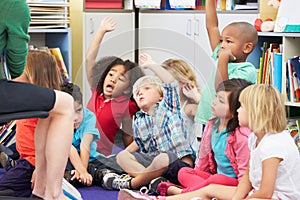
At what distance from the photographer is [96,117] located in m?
3.18

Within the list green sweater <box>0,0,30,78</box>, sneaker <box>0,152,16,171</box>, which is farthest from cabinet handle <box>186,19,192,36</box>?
green sweater <box>0,0,30,78</box>

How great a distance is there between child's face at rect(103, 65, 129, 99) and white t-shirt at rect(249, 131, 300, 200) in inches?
35.0

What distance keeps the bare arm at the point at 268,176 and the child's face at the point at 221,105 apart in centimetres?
47

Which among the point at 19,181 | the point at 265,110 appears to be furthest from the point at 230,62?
the point at 19,181

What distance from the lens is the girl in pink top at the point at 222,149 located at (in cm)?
270

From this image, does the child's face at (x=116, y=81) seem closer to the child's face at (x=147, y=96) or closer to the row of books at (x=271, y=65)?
the child's face at (x=147, y=96)

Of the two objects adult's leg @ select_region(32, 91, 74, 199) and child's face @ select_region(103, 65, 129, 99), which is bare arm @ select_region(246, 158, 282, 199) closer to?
adult's leg @ select_region(32, 91, 74, 199)

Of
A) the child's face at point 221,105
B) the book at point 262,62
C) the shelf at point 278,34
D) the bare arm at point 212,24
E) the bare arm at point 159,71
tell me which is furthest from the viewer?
the book at point 262,62

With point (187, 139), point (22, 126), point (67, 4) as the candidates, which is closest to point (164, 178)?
point (187, 139)

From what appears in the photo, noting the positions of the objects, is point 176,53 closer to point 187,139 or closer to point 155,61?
point 155,61

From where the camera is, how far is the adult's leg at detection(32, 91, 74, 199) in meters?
2.29

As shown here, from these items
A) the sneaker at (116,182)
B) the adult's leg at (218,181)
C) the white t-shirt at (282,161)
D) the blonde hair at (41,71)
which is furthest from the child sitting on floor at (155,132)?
the white t-shirt at (282,161)

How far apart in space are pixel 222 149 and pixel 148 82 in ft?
1.57

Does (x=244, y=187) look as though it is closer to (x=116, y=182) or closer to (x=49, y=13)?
(x=116, y=182)
